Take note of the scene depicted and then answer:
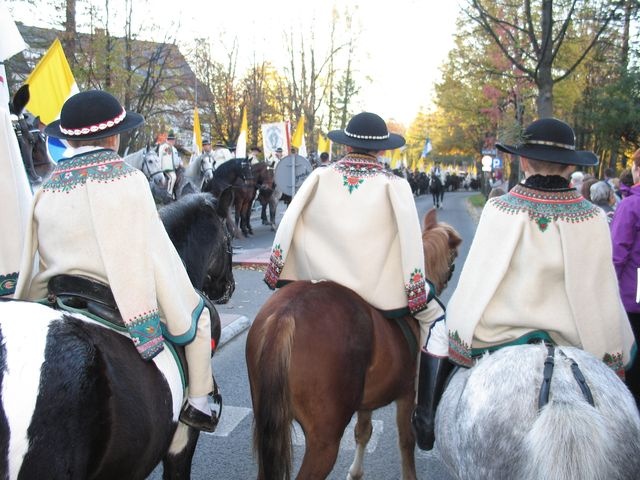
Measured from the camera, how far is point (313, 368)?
288cm

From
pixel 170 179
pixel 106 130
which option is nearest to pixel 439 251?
pixel 106 130

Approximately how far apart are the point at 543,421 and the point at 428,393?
46.8 inches

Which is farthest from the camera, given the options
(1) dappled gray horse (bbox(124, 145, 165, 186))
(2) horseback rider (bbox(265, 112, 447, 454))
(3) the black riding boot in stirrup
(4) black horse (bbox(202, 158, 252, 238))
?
(1) dappled gray horse (bbox(124, 145, 165, 186))

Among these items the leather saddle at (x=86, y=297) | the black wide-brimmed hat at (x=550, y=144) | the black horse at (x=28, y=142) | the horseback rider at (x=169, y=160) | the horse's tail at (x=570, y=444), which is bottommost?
the horseback rider at (x=169, y=160)

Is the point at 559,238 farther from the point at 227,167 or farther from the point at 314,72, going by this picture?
the point at 314,72

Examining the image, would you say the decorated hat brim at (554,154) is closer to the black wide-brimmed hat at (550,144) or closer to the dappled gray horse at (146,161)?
the black wide-brimmed hat at (550,144)

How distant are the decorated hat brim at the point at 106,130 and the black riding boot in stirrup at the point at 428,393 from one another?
1922 millimetres

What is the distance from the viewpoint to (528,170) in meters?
2.78

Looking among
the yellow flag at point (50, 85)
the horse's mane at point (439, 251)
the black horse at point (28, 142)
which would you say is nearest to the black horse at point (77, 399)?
the horse's mane at point (439, 251)

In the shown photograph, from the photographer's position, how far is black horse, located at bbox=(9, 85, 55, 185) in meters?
4.41

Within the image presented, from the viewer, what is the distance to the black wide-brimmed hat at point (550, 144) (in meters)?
2.69

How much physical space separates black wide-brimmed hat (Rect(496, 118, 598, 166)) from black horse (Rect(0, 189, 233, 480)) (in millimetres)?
1912

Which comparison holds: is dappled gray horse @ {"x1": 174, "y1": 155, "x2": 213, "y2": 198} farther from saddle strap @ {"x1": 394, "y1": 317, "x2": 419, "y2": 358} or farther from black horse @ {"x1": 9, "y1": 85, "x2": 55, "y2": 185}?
saddle strap @ {"x1": 394, "y1": 317, "x2": 419, "y2": 358}

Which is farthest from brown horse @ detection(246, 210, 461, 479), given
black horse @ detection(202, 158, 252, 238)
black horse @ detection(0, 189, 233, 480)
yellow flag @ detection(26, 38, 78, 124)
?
black horse @ detection(202, 158, 252, 238)
